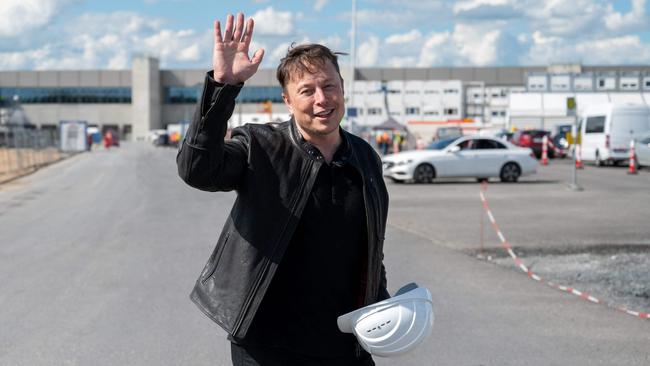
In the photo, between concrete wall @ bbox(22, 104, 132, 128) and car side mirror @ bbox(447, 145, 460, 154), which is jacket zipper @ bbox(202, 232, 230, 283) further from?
concrete wall @ bbox(22, 104, 132, 128)

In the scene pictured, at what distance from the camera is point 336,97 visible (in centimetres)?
318

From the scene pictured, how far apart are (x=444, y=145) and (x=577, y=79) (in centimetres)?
4480

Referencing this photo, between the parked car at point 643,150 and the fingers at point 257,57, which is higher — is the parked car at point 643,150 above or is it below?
below

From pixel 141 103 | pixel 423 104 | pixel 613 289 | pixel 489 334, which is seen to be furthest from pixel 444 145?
Result: pixel 141 103

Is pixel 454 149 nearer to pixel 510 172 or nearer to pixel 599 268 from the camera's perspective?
pixel 510 172

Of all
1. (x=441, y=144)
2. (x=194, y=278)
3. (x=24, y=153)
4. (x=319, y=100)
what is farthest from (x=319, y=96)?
(x=24, y=153)

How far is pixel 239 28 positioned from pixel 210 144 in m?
0.45

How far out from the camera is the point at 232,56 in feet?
9.90

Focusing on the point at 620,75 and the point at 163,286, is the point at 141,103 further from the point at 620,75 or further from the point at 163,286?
the point at 163,286

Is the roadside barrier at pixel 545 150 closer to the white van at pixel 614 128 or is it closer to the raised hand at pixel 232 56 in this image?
the white van at pixel 614 128

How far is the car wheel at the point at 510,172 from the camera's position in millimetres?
26578

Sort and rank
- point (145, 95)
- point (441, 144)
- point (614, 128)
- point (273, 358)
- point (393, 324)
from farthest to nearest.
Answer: point (145, 95), point (614, 128), point (441, 144), point (273, 358), point (393, 324)

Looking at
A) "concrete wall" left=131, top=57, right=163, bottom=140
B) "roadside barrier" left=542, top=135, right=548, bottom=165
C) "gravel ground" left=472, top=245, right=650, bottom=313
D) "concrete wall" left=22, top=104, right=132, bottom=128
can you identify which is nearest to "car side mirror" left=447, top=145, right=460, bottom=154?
"gravel ground" left=472, top=245, right=650, bottom=313

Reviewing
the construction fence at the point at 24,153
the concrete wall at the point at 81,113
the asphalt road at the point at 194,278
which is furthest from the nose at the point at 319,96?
the concrete wall at the point at 81,113
